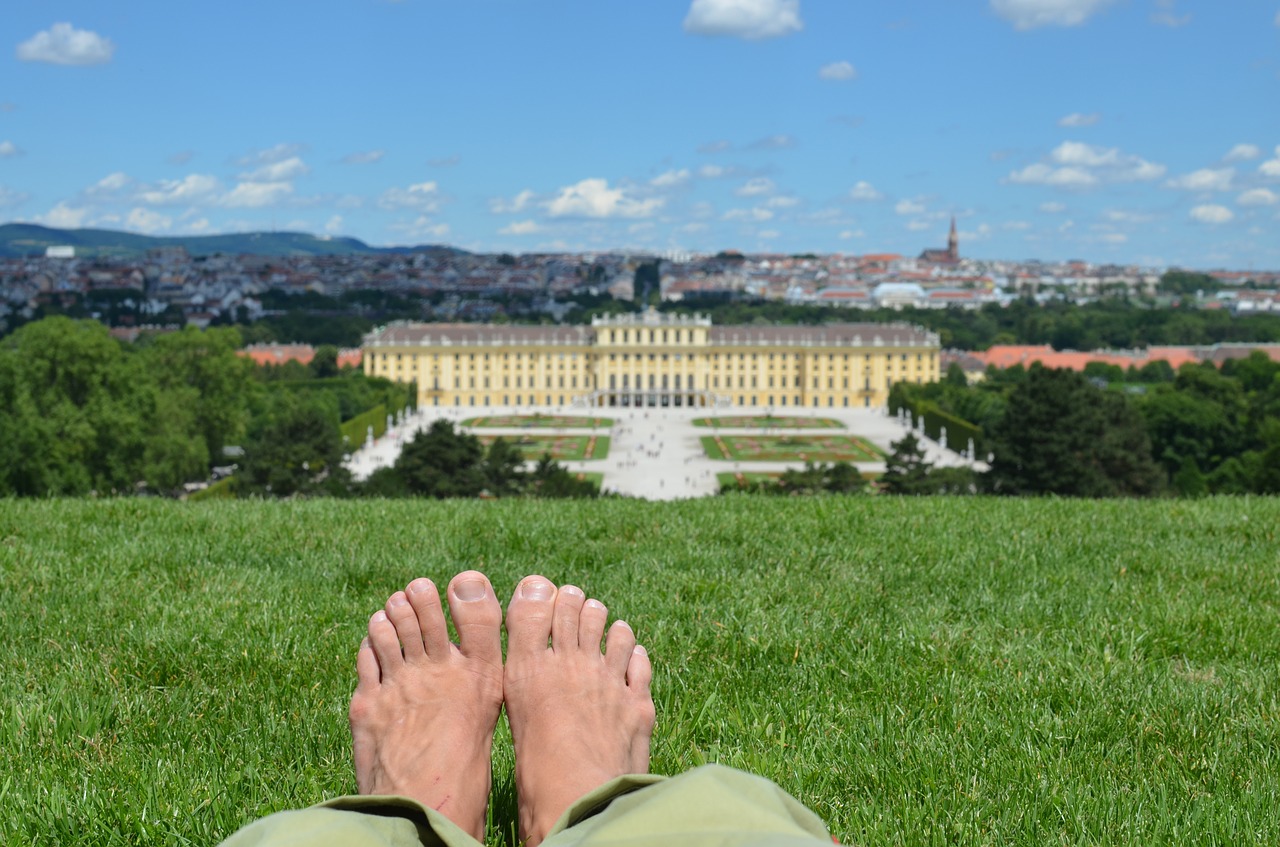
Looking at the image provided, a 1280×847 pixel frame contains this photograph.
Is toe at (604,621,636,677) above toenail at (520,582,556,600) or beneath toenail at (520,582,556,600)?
beneath

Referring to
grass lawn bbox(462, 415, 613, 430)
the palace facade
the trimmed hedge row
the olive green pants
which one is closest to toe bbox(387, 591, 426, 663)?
the olive green pants

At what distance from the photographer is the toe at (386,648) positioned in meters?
2.43

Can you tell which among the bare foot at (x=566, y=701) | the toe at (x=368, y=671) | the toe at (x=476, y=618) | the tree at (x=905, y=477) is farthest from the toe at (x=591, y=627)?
the tree at (x=905, y=477)

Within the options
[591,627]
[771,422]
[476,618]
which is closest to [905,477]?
[591,627]

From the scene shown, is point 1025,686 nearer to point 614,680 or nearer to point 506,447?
point 614,680

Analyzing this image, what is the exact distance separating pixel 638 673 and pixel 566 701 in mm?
180

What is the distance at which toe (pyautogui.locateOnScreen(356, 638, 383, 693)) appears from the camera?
94.3 inches

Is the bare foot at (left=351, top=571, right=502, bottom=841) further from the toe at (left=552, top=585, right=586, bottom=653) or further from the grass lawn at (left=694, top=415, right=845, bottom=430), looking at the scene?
the grass lawn at (left=694, top=415, right=845, bottom=430)

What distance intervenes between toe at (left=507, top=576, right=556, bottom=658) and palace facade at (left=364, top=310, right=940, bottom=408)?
67971 millimetres

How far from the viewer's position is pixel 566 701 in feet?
7.63

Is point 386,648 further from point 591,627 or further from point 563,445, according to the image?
point 563,445

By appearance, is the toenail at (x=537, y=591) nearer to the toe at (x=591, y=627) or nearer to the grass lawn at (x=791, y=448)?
the toe at (x=591, y=627)

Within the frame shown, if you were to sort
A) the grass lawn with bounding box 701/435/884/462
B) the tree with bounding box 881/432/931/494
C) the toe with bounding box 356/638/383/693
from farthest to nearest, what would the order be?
the grass lawn with bounding box 701/435/884/462 < the tree with bounding box 881/432/931/494 < the toe with bounding box 356/638/383/693

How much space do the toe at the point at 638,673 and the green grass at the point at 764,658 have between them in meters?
0.14
